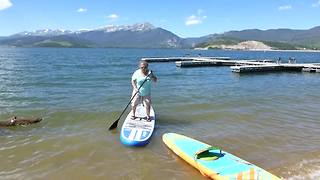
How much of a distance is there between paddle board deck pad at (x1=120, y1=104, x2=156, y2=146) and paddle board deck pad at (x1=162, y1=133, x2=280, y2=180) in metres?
1.21

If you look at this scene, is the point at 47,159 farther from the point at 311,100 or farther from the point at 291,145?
the point at 311,100

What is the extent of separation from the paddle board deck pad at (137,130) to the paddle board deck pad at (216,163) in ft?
3.97

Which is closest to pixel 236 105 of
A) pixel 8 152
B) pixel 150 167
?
pixel 150 167

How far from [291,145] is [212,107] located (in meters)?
8.02

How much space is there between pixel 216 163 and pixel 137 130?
4.48 metres

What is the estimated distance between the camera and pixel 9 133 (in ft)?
49.8

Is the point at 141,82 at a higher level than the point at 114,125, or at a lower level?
higher

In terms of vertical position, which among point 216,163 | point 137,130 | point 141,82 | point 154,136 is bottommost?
point 154,136

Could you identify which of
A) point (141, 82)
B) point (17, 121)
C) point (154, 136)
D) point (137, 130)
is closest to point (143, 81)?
point (141, 82)

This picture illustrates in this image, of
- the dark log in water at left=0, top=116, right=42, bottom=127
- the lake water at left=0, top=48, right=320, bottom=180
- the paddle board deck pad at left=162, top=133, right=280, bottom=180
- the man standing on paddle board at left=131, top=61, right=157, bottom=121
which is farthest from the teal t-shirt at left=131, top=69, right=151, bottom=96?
the dark log in water at left=0, top=116, right=42, bottom=127

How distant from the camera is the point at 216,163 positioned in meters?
10.8

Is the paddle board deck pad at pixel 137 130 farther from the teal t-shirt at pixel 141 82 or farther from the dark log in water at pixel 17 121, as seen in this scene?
the dark log in water at pixel 17 121

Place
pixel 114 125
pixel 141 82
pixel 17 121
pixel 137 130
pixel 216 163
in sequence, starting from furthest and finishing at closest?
pixel 17 121
pixel 114 125
pixel 141 82
pixel 137 130
pixel 216 163

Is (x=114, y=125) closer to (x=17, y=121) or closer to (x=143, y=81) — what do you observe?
(x=143, y=81)
